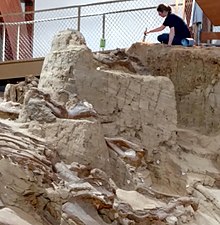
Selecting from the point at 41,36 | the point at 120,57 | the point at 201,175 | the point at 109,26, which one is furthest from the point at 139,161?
the point at 41,36

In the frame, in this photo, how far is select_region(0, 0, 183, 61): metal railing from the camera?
9.43 m

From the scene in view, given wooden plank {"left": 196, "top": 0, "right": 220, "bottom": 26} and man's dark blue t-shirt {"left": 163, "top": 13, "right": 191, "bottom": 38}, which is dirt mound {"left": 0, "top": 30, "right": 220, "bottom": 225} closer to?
man's dark blue t-shirt {"left": 163, "top": 13, "right": 191, "bottom": 38}

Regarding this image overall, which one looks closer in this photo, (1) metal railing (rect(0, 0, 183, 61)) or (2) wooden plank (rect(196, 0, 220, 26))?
(2) wooden plank (rect(196, 0, 220, 26))

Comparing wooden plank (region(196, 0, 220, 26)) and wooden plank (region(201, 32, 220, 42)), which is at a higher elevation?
wooden plank (region(196, 0, 220, 26))

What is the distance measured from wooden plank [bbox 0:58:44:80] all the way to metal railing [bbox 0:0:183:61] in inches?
3.5

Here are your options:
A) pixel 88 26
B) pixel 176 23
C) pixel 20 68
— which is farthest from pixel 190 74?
pixel 20 68

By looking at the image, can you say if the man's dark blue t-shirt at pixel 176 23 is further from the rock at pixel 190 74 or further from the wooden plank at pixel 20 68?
the wooden plank at pixel 20 68

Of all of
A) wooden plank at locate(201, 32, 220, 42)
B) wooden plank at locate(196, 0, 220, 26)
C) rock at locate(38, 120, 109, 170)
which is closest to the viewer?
Answer: rock at locate(38, 120, 109, 170)

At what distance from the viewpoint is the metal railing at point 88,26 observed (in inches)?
371

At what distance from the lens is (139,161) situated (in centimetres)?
634

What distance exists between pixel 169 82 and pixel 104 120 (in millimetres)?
1005

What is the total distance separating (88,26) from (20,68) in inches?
49.4

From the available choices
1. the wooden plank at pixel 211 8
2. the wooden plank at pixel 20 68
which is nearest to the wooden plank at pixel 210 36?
the wooden plank at pixel 211 8

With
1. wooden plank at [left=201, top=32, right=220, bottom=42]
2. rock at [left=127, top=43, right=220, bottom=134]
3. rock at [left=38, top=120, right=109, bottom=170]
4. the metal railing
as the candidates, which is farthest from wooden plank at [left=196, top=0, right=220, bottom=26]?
rock at [left=38, top=120, right=109, bottom=170]
